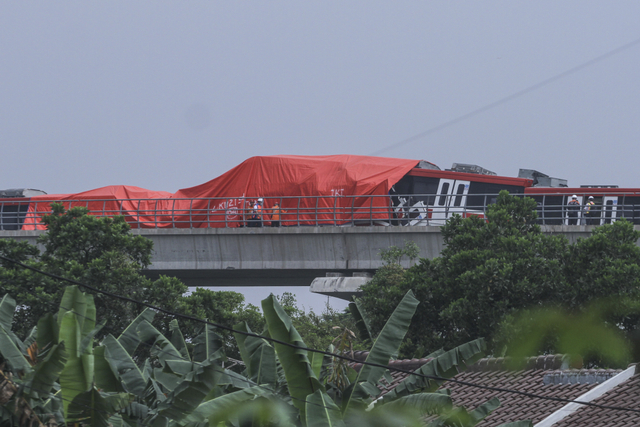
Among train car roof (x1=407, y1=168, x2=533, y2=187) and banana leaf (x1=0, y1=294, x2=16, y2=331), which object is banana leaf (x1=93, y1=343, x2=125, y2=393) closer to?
banana leaf (x1=0, y1=294, x2=16, y2=331)

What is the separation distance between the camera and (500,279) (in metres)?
19.0

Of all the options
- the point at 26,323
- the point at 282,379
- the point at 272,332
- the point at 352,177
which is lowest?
the point at 26,323

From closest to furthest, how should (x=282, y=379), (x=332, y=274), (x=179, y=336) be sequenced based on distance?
1. (x=282, y=379)
2. (x=179, y=336)
3. (x=332, y=274)

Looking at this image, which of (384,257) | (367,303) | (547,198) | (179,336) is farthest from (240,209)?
(179,336)

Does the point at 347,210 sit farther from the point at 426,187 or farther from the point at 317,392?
the point at 317,392

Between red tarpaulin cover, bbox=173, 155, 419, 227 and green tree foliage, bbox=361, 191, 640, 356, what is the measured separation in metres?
8.23

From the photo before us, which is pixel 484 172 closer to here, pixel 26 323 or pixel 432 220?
pixel 432 220

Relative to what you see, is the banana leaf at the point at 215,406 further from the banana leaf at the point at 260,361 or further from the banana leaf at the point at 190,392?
the banana leaf at the point at 260,361

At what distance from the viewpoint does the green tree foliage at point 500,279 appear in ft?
61.5

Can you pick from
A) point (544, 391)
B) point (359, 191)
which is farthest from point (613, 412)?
point (359, 191)

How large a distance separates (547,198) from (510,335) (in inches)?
496

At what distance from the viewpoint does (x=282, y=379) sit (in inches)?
374

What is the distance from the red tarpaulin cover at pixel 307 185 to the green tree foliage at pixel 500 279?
27.0 feet

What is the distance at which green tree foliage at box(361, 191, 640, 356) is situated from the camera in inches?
738
